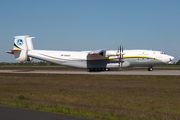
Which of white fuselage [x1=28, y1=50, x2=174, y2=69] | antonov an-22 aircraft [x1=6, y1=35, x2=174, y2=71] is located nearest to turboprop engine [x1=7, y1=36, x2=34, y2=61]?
antonov an-22 aircraft [x1=6, y1=35, x2=174, y2=71]

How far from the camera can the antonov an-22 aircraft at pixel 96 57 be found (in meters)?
48.4

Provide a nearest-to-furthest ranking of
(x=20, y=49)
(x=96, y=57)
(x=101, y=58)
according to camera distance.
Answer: (x=101, y=58) → (x=96, y=57) → (x=20, y=49)

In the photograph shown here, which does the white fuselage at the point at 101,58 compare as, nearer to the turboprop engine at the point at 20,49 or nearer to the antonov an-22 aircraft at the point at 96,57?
the antonov an-22 aircraft at the point at 96,57

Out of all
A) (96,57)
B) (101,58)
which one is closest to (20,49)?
(96,57)

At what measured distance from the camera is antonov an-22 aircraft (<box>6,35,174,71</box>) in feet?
159

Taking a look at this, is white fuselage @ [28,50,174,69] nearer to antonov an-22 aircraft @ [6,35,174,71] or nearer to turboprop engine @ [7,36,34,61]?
antonov an-22 aircraft @ [6,35,174,71]

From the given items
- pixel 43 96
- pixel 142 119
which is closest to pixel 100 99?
pixel 43 96

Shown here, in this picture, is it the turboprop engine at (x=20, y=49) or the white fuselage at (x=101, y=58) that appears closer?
the white fuselage at (x=101, y=58)

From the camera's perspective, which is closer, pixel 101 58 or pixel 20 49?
pixel 101 58

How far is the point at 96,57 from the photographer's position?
1933 inches

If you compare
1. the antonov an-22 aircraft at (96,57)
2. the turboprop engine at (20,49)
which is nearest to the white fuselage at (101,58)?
the antonov an-22 aircraft at (96,57)

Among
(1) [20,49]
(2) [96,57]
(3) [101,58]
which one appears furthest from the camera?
(1) [20,49]

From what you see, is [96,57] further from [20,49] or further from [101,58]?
[20,49]

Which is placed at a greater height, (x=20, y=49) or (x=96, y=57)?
(x=20, y=49)
